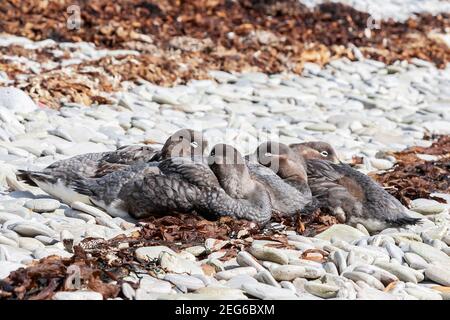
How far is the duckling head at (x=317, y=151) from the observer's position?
25.0ft

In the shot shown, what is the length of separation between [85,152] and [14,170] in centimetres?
90

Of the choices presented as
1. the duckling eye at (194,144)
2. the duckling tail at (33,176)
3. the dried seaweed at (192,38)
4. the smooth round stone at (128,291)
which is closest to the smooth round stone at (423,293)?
the smooth round stone at (128,291)

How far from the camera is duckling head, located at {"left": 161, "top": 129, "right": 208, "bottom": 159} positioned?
22.5 ft

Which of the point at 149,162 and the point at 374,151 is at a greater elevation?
the point at 149,162

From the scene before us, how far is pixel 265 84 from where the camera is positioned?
1159cm

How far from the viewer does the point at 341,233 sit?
20.4 ft

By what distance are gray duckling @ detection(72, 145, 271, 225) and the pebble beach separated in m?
0.12

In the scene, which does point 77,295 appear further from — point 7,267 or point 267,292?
point 267,292

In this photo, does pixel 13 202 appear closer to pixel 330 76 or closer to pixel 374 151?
pixel 374 151

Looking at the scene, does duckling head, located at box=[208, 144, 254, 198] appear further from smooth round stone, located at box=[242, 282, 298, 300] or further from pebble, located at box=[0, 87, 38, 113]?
pebble, located at box=[0, 87, 38, 113]

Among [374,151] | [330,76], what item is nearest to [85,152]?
[374,151]

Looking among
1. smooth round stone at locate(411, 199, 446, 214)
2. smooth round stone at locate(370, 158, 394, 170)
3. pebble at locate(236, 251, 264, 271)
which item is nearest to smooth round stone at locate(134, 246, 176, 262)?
pebble at locate(236, 251, 264, 271)
